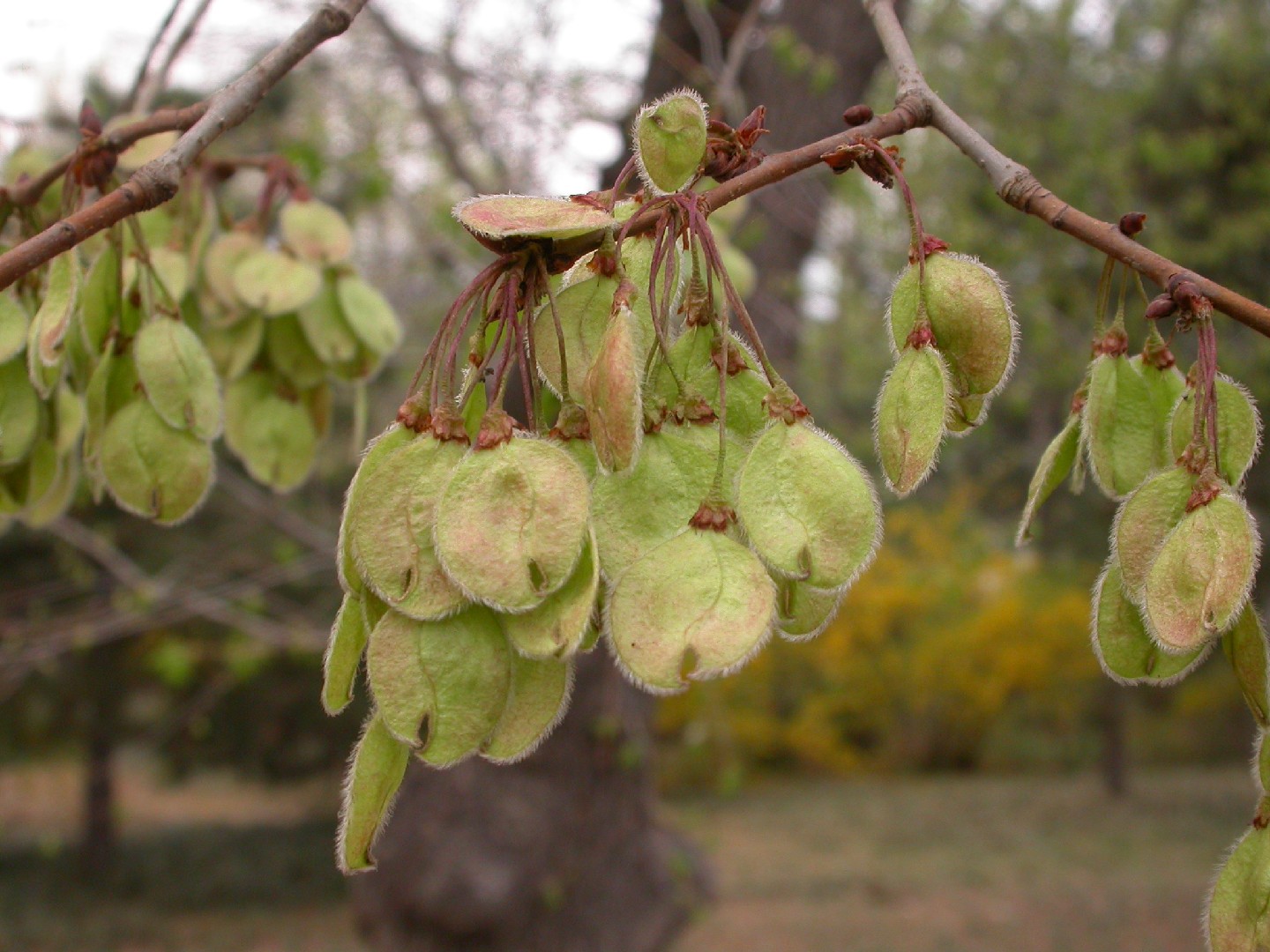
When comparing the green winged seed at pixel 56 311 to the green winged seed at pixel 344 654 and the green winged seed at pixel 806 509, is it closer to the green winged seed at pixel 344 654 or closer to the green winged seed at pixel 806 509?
the green winged seed at pixel 344 654

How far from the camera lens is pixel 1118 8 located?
23.3 ft

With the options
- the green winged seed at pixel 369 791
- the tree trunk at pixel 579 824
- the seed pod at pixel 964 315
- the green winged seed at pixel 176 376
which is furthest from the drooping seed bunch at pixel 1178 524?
the tree trunk at pixel 579 824

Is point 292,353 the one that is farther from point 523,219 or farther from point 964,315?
point 964,315

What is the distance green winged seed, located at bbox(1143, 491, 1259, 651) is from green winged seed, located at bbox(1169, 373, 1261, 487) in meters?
0.08

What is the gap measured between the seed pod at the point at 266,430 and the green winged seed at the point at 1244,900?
104cm

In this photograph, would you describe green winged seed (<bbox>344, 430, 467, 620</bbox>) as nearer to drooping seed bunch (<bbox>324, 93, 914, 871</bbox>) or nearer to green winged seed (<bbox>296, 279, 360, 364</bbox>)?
drooping seed bunch (<bbox>324, 93, 914, 871</bbox>)

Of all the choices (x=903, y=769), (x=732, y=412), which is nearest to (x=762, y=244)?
(x=732, y=412)

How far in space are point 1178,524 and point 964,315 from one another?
194mm

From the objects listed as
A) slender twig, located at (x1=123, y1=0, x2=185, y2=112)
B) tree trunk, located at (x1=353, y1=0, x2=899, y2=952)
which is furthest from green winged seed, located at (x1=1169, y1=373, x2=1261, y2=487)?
tree trunk, located at (x1=353, y1=0, x2=899, y2=952)

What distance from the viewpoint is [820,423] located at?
4.34 meters

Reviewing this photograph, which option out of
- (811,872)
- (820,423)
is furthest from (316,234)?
(811,872)

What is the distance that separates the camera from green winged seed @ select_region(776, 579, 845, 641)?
28.3 inches

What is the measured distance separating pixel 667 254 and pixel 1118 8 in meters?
7.64

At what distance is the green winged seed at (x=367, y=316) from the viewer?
1291 millimetres
